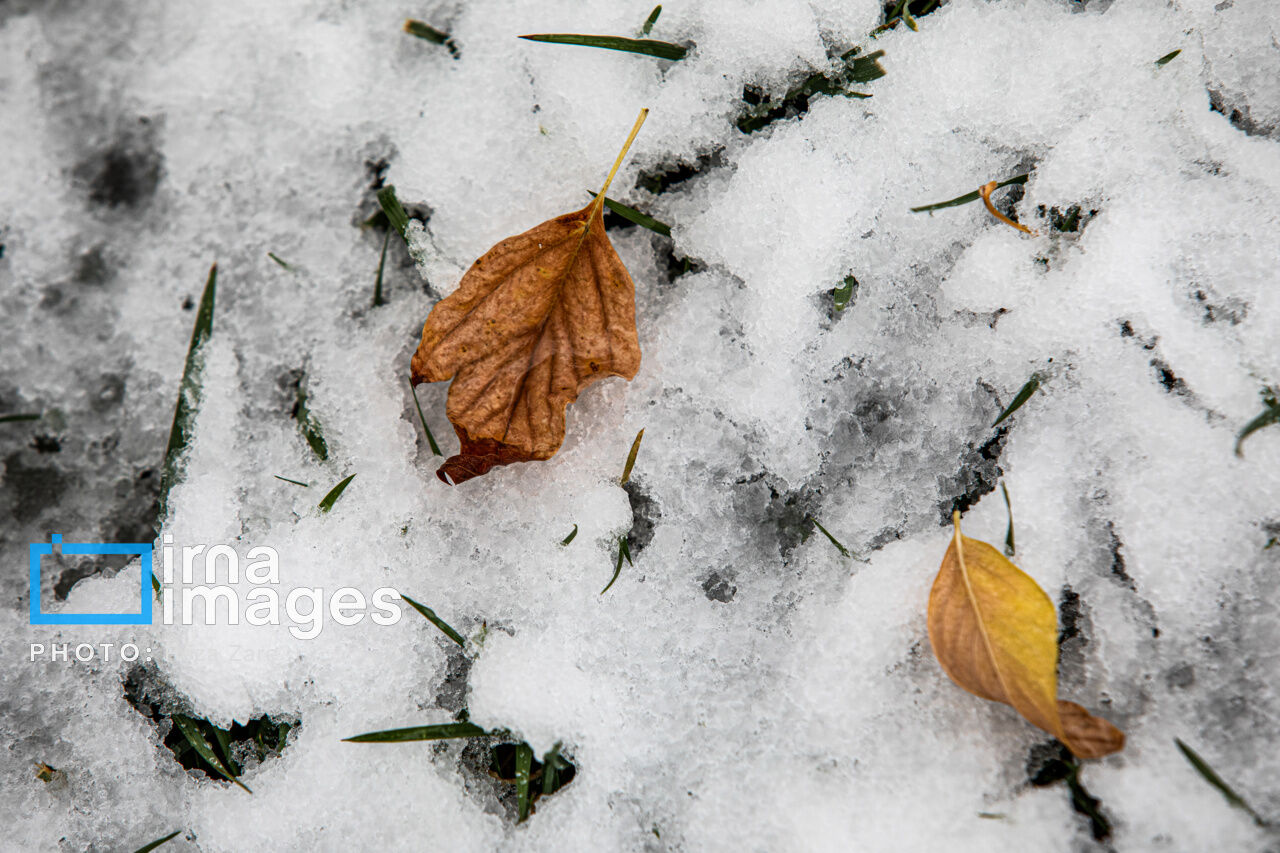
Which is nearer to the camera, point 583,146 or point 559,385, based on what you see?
point 559,385

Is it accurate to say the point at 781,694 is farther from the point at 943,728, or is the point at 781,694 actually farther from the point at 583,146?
the point at 583,146

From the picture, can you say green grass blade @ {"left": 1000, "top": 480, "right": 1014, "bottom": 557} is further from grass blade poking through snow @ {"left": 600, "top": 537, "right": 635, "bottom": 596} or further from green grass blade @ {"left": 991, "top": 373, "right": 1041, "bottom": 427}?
grass blade poking through snow @ {"left": 600, "top": 537, "right": 635, "bottom": 596}

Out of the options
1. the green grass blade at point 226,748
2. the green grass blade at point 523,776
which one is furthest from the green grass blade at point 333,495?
the green grass blade at point 523,776

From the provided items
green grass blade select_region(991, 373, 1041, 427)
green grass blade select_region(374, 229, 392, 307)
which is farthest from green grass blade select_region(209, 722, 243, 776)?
green grass blade select_region(991, 373, 1041, 427)

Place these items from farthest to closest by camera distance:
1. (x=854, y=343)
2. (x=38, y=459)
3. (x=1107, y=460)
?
1. (x=38, y=459)
2. (x=854, y=343)
3. (x=1107, y=460)

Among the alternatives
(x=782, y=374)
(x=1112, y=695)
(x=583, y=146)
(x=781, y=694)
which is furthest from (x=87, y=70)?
(x=1112, y=695)

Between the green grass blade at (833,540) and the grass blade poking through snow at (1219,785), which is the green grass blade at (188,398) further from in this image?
the grass blade poking through snow at (1219,785)
